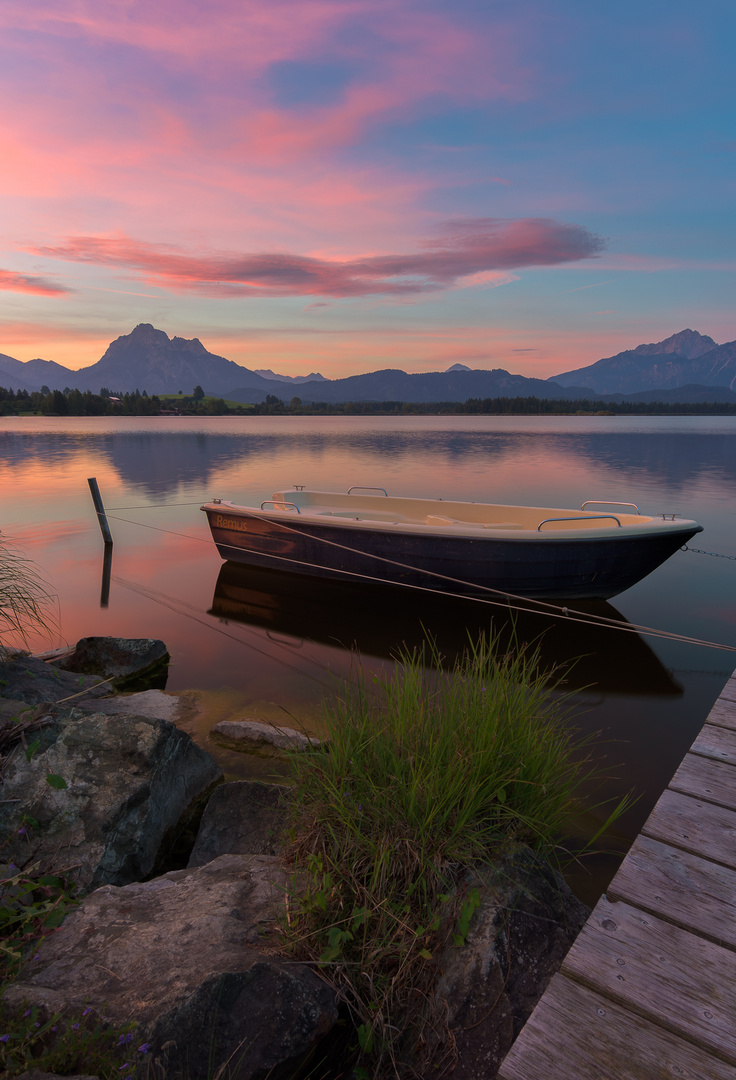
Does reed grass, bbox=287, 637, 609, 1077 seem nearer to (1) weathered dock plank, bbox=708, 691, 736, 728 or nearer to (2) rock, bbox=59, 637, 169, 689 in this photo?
(1) weathered dock plank, bbox=708, 691, 736, 728

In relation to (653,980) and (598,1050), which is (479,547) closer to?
(653,980)

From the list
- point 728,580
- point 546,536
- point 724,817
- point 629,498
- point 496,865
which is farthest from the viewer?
point 629,498

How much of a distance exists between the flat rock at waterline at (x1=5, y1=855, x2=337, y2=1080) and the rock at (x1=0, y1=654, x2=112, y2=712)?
8.29 ft

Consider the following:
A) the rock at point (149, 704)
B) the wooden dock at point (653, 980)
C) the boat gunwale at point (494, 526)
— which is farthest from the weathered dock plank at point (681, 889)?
the boat gunwale at point (494, 526)

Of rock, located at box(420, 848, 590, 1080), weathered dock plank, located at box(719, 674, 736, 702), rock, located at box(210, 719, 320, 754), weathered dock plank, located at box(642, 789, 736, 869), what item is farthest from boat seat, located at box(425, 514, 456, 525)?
rock, located at box(420, 848, 590, 1080)

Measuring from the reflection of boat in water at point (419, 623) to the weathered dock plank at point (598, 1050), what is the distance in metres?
5.26

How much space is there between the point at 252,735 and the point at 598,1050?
13.0 ft

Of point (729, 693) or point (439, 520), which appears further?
point (439, 520)

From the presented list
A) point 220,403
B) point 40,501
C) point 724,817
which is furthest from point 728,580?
point 220,403

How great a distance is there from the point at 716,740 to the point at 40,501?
22189 millimetres

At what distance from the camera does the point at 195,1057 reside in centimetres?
171

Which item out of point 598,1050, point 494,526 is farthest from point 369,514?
point 598,1050

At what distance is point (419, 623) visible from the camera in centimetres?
873

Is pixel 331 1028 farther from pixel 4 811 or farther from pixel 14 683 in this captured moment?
pixel 14 683
